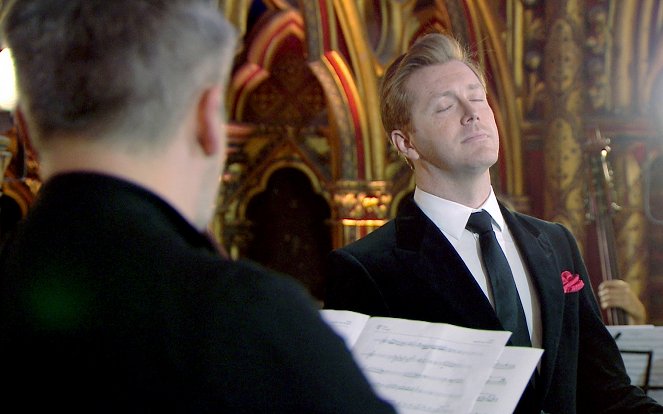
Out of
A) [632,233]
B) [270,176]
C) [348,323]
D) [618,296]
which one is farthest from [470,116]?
[270,176]

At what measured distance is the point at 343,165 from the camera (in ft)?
18.5

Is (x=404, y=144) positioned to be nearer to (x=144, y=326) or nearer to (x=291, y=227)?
(x=144, y=326)

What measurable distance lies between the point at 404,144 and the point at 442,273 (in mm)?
289

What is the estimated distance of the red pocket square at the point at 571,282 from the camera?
1.75 meters

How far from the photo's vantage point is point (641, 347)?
2055mm

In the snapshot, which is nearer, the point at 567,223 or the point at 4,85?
the point at 4,85

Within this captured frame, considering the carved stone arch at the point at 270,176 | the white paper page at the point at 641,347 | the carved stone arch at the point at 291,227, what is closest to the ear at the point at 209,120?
the white paper page at the point at 641,347

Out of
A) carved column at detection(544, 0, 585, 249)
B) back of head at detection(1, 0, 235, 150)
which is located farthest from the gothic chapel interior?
back of head at detection(1, 0, 235, 150)

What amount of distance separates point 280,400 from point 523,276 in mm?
1085

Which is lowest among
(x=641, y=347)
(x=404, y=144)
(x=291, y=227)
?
(x=291, y=227)

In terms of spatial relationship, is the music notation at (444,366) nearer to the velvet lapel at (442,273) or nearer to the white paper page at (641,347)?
the velvet lapel at (442,273)

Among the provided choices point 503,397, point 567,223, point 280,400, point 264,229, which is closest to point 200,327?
point 280,400

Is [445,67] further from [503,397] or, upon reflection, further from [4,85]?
[4,85]

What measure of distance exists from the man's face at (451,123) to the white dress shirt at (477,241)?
6 cm
